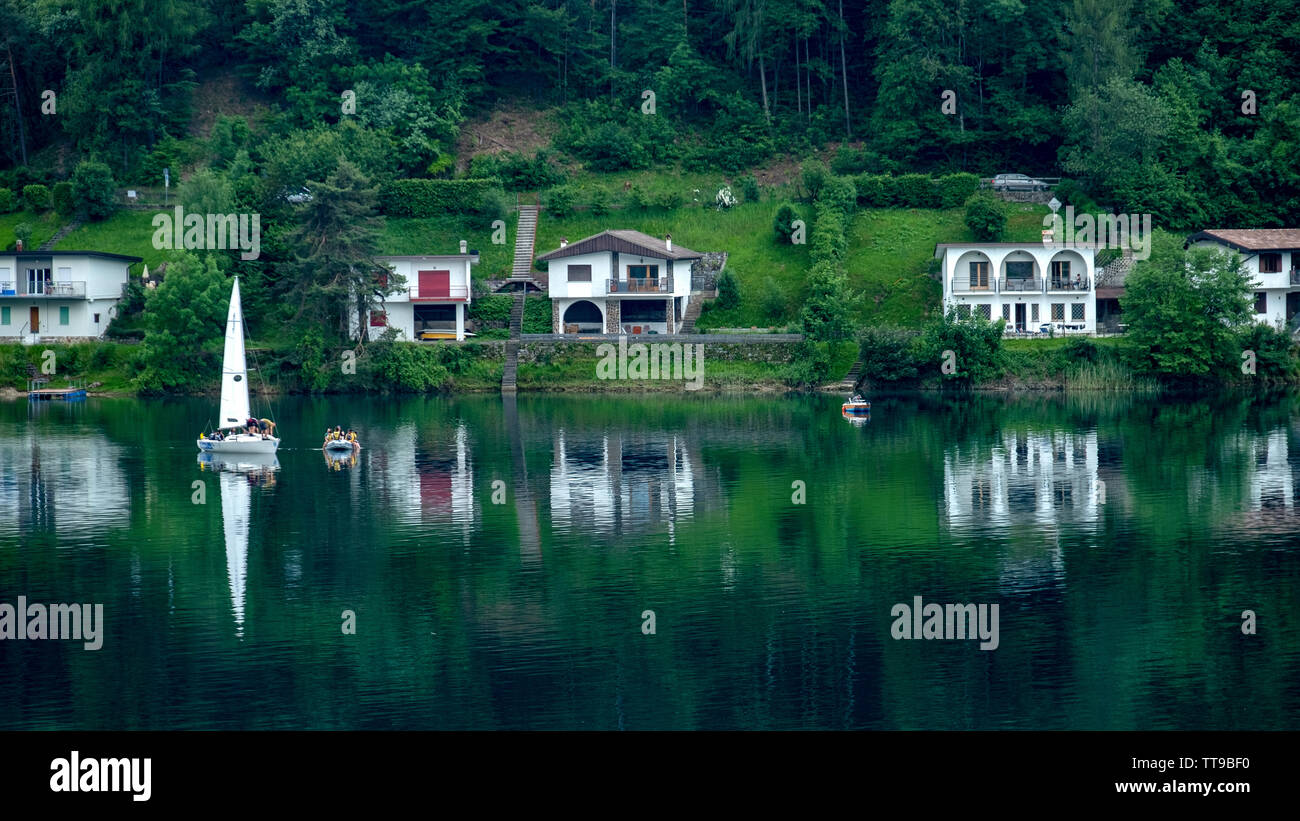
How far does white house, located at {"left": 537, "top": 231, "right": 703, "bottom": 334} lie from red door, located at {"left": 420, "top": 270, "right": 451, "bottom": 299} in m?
5.80

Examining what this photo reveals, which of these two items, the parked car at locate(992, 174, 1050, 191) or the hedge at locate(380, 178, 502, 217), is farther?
the hedge at locate(380, 178, 502, 217)

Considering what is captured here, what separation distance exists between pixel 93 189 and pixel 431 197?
20882mm

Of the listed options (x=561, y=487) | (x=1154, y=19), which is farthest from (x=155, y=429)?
(x=1154, y=19)

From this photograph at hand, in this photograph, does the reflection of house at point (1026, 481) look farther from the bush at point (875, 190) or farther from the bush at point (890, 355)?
the bush at point (875, 190)

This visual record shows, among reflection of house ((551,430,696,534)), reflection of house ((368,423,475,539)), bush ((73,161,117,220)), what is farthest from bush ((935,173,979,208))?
bush ((73,161,117,220))

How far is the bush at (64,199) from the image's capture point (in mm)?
89188

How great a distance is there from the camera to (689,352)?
7562 centimetres

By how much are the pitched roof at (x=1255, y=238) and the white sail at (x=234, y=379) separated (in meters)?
52.3

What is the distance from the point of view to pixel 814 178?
283 ft

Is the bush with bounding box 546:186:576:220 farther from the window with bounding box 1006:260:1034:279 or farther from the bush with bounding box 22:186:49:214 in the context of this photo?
the bush with bounding box 22:186:49:214

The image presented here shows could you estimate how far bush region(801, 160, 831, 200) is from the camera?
283 feet

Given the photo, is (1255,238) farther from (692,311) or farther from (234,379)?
(234,379)

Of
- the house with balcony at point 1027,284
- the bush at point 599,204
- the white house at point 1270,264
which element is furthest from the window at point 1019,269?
the bush at point 599,204
